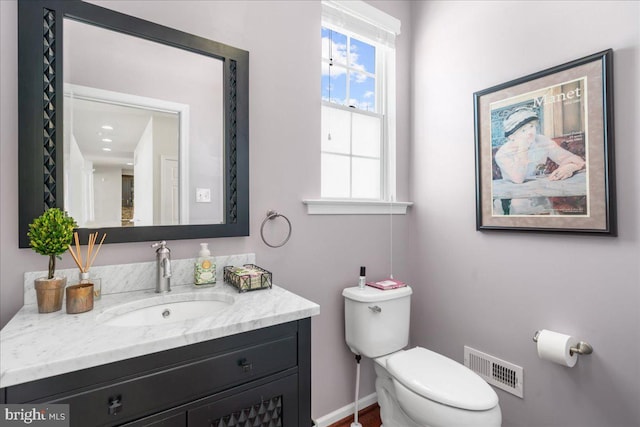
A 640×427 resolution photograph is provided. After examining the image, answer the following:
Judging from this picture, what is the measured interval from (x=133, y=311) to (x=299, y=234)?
85 cm

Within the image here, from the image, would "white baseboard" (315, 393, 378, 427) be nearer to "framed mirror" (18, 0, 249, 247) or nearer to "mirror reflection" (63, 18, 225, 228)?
"framed mirror" (18, 0, 249, 247)

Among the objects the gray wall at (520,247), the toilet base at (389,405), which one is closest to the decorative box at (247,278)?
the toilet base at (389,405)

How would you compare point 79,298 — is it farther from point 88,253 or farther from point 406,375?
point 406,375

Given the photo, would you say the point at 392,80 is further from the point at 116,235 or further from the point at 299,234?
the point at 116,235

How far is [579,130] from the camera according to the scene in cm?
141

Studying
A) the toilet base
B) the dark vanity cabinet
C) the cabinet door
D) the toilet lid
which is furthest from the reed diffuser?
the toilet base

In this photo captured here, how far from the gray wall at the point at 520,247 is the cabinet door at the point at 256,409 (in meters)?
1.26

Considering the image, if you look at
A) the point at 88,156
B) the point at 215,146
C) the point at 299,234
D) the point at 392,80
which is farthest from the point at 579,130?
the point at 88,156

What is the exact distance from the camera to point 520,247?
1658mm

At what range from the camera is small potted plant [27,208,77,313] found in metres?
0.99

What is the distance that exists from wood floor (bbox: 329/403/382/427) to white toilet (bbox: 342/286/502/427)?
218 millimetres

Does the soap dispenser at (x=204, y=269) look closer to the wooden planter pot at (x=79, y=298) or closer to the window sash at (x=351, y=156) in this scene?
the wooden planter pot at (x=79, y=298)

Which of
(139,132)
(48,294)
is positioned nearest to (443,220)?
(139,132)

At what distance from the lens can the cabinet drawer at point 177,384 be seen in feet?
2.57
